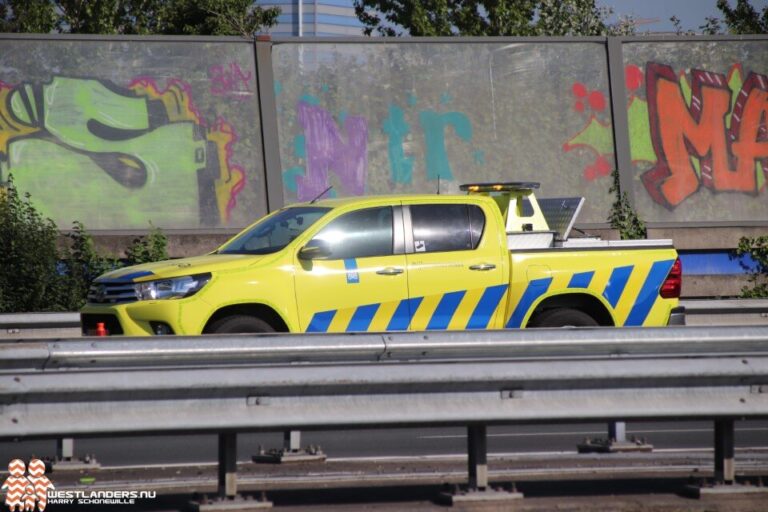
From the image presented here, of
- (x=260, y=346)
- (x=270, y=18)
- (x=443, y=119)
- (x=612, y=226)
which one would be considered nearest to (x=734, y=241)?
(x=612, y=226)

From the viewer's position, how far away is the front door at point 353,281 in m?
10.4

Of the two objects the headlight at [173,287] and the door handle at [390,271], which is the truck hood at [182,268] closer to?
the headlight at [173,287]

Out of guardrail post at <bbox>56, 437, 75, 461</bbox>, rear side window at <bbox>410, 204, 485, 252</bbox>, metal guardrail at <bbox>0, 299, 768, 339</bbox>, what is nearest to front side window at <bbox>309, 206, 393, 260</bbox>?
rear side window at <bbox>410, 204, 485, 252</bbox>

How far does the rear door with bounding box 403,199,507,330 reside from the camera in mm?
10672

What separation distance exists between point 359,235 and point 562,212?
301 centimetres

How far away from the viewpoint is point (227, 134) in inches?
710

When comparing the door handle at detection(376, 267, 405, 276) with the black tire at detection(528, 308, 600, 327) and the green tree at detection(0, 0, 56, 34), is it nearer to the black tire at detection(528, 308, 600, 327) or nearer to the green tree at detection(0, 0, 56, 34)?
the black tire at detection(528, 308, 600, 327)

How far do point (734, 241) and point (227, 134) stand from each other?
7.71 metres

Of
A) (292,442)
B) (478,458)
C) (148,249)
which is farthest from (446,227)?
(148,249)

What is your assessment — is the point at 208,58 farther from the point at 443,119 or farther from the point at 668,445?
the point at 668,445

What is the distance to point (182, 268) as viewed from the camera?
1020 centimetres

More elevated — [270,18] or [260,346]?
[270,18]

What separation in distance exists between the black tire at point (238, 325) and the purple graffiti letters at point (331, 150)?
26.4 ft

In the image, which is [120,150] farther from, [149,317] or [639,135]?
[149,317]
